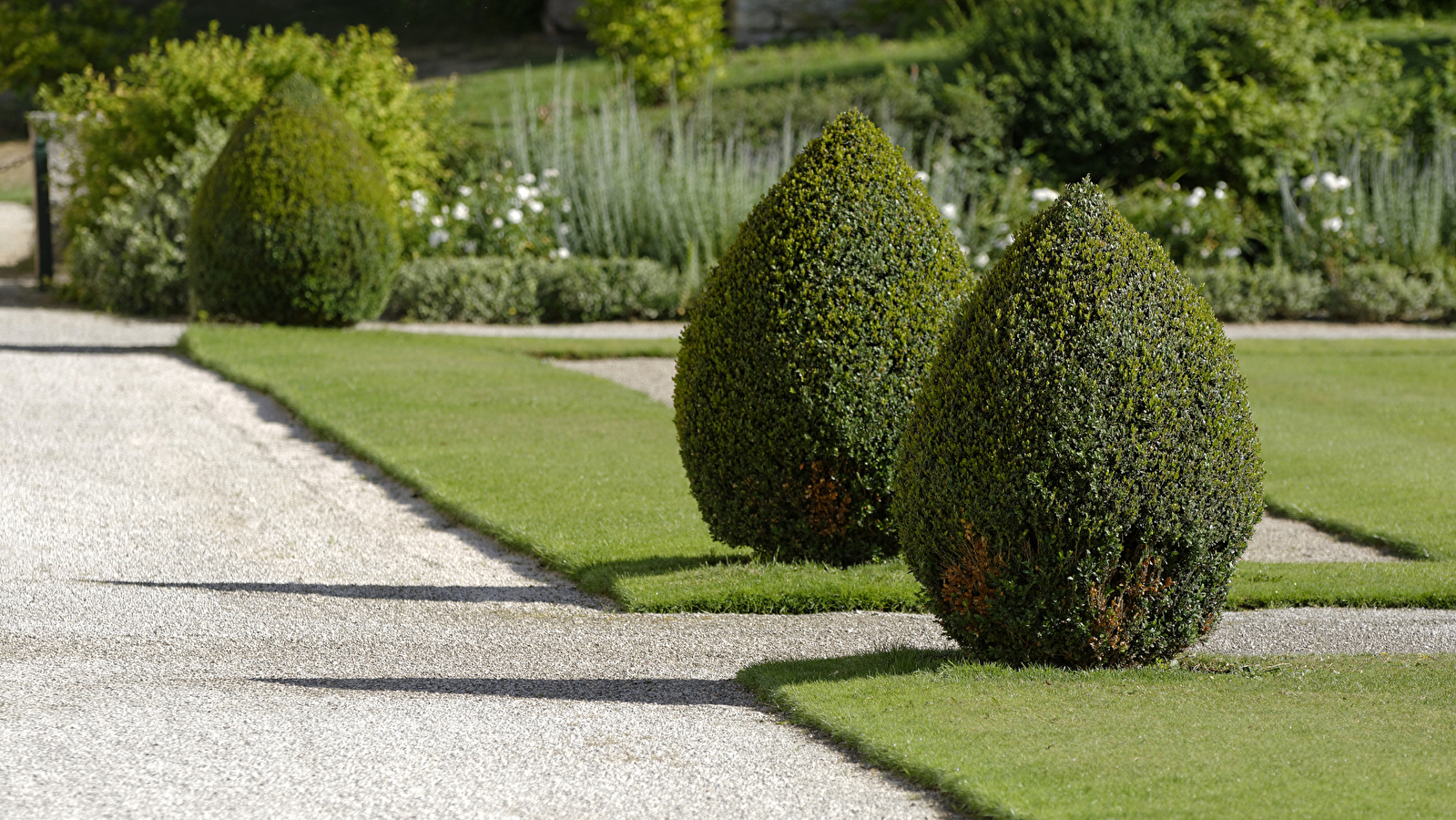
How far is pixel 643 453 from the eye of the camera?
884cm

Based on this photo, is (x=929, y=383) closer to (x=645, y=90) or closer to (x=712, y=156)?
(x=712, y=156)

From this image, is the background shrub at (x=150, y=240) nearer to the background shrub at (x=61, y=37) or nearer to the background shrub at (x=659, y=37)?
the background shrub at (x=659, y=37)

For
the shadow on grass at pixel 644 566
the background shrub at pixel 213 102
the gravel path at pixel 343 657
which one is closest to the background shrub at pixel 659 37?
the background shrub at pixel 213 102

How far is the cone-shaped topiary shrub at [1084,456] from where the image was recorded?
4430 millimetres

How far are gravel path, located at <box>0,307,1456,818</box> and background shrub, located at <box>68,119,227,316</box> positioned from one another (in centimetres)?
566

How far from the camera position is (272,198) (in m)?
12.3

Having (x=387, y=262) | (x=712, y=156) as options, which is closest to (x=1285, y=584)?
(x=387, y=262)

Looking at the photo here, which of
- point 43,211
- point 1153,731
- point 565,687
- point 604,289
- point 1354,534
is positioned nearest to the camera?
point 1153,731

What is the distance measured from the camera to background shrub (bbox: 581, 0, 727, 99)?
22.0 meters

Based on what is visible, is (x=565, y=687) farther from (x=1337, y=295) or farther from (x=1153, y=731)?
(x=1337, y=295)

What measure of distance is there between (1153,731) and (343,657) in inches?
104

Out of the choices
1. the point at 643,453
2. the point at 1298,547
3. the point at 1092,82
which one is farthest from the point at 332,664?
the point at 1092,82

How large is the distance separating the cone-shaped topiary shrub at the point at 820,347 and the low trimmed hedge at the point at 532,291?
8827 millimetres

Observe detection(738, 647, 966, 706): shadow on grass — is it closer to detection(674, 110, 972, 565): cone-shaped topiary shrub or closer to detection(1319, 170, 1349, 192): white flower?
detection(674, 110, 972, 565): cone-shaped topiary shrub
